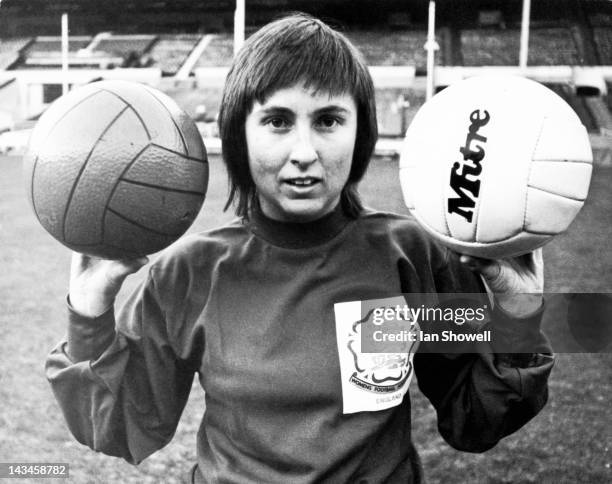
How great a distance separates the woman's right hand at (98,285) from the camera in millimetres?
1114

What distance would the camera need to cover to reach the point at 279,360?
110 cm

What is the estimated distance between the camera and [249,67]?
3.59ft

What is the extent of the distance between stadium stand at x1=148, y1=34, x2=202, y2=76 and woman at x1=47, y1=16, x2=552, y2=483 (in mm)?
1860

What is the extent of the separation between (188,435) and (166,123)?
3.97ft

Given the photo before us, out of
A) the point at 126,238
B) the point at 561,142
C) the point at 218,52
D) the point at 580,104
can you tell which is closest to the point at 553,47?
the point at 580,104

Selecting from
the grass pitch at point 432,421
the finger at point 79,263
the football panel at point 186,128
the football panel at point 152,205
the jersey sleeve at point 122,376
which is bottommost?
the grass pitch at point 432,421

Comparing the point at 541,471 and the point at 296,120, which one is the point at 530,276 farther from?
the point at 541,471

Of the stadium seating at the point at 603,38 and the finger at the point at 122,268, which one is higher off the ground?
the stadium seating at the point at 603,38

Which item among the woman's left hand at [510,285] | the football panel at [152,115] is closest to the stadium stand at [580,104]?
the woman's left hand at [510,285]

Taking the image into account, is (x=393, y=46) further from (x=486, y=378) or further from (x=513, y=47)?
(x=486, y=378)

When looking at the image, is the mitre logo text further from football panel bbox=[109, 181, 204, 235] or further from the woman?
football panel bbox=[109, 181, 204, 235]

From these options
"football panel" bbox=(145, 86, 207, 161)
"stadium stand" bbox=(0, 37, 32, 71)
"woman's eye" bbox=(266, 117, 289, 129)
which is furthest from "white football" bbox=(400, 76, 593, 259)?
"stadium stand" bbox=(0, 37, 32, 71)

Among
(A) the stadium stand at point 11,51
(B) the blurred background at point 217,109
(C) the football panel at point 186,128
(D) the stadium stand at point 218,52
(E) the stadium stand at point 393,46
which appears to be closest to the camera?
(C) the football panel at point 186,128

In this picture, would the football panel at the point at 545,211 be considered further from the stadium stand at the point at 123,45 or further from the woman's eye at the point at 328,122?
the stadium stand at the point at 123,45
